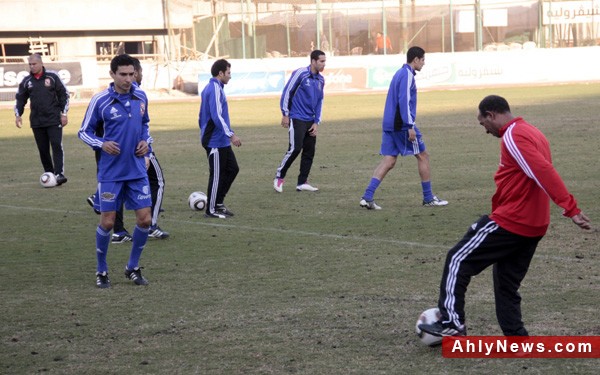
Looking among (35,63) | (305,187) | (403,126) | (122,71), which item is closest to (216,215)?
(305,187)

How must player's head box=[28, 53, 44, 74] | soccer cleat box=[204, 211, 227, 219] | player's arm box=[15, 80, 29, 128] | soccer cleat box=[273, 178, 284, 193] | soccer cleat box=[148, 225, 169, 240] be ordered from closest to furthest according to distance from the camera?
soccer cleat box=[148, 225, 169, 240], soccer cleat box=[204, 211, 227, 219], soccer cleat box=[273, 178, 284, 193], player's head box=[28, 53, 44, 74], player's arm box=[15, 80, 29, 128]

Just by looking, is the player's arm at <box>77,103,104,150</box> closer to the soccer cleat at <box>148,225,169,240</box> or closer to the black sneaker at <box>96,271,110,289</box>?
the black sneaker at <box>96,271,110,289</box>

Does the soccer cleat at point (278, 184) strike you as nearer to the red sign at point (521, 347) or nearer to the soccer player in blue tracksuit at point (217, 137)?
the soccer player in blue tracksuit at point (217, 137)

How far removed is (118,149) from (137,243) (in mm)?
931

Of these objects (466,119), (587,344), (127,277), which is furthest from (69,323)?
(466,119)

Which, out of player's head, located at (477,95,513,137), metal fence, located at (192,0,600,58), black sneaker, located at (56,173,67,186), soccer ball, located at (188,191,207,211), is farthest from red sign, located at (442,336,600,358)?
metal fence, located at (192,0,600,58)

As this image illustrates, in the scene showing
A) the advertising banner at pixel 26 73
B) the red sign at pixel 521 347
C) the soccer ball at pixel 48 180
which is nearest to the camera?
the red sign at pixel 521 347

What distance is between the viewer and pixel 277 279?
28.5 feet

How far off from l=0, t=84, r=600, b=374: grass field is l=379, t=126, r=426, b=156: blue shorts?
77 centimetres

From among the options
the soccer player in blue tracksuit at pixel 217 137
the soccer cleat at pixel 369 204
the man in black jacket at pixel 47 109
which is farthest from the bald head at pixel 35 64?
the soccer cleat at pixel 369 204

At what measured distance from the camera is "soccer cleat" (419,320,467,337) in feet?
20.6

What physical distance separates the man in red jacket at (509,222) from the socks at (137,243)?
3.27m

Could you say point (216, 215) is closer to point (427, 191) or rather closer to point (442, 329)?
point (427, 191)

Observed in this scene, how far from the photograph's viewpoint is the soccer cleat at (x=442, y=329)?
6.29 m
